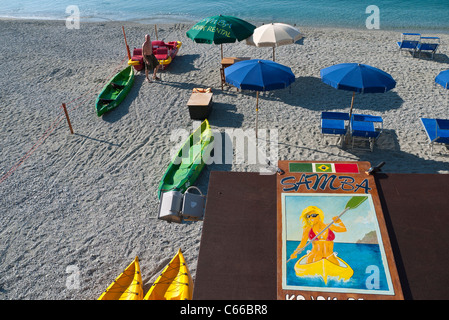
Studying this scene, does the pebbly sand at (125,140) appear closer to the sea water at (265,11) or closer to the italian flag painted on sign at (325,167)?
the italian flag painted on sign at (325,167)

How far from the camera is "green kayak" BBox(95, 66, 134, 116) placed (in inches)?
541

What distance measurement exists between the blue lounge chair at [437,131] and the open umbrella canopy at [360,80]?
211 centimetres

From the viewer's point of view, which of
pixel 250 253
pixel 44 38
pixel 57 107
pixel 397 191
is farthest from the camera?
pixel 44 38

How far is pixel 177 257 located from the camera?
7.55 metres

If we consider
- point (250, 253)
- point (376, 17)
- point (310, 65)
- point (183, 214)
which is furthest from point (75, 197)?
point (376, 17)

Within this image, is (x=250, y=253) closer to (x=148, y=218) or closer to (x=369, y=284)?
(x=369, y=284)

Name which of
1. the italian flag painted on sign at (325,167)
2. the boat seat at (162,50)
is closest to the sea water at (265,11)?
the boat seat at (162,50)

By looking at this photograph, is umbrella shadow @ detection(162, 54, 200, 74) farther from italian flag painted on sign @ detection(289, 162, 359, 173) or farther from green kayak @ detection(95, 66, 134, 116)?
italian flag painted on sign @ detection(289, 162, 359, 173)

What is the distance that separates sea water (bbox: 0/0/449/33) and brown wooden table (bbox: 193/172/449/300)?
2626 cm

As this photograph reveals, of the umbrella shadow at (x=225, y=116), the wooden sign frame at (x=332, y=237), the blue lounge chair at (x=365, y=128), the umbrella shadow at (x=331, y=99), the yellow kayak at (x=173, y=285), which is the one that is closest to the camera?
the wooden sign frame at (x=332, y=237)

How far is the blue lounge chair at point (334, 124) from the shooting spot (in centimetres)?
1076

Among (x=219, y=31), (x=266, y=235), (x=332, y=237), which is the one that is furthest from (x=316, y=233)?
(x=219, y=31)

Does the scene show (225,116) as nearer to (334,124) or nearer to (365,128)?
(334,124)

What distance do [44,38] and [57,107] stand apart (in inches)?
447
